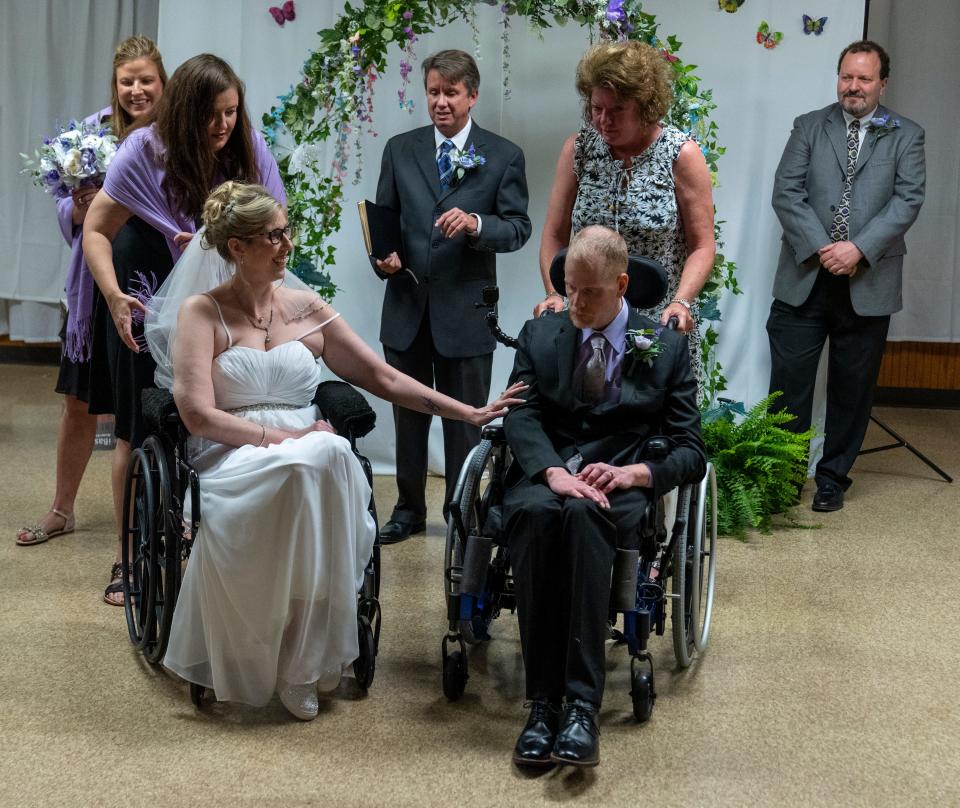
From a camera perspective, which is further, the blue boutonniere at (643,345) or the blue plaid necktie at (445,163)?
the blue plaid necktie at (445,163)

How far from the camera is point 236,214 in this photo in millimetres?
2922

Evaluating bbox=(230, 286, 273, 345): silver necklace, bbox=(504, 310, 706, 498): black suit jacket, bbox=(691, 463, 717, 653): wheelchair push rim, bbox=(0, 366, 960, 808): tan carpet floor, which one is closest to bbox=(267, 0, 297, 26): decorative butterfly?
bbox=(0, 366, 960, 808): tan carpet floor

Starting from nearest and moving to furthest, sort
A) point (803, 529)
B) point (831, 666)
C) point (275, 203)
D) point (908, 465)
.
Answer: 1. point (275, 203)
2. point (831, 666)
3. point (803, 529)
4. point (908, 465)

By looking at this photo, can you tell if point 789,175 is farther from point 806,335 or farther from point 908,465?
point 908,465

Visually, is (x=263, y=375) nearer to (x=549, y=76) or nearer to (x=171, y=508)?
(x=171, y=508)

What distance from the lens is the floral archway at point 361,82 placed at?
420cm

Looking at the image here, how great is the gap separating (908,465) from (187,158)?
3647 millimetres

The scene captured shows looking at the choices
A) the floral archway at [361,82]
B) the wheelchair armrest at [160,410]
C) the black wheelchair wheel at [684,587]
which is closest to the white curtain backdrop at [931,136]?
the floral archway at [361,82]

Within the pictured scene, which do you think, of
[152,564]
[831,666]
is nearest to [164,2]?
[152,564]

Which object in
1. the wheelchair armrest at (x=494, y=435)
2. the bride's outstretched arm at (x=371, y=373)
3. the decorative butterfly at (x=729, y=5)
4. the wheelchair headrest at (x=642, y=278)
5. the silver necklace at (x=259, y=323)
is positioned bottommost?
the wheelchair armrest at (x=494, y=435)

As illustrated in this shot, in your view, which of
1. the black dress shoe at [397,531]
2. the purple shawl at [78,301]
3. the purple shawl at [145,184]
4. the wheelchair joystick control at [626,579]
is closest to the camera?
the wheelchair joystick control at [626,579]

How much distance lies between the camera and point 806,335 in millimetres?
5012

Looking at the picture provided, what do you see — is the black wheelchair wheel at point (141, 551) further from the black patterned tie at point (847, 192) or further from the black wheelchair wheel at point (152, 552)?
the black patterned tie at point (847, 192)

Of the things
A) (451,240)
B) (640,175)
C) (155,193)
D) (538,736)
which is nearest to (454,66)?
(451,240)
